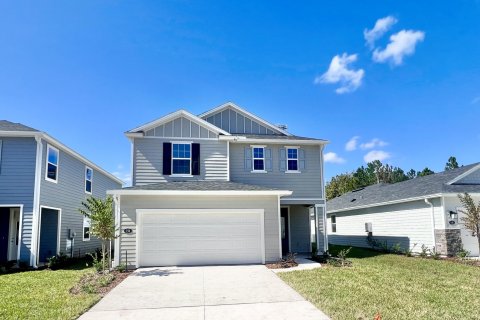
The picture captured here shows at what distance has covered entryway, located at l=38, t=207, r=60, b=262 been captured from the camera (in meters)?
15.7

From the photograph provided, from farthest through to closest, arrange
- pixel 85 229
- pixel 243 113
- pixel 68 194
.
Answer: pixel 85 229, pixel 243 113, pixel 68 194

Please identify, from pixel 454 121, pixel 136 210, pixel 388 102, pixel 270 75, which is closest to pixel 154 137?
pixel 136 210

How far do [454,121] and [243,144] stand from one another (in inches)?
660

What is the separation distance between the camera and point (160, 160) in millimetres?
15383

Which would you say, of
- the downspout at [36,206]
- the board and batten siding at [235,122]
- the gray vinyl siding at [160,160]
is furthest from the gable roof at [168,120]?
the downspout at [36,206]

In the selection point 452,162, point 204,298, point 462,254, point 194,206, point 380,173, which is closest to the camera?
point 204,298

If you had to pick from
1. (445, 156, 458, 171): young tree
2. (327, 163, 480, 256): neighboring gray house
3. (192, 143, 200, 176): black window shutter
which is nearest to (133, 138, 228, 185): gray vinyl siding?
(192, 143, 200, 176): black window shutter

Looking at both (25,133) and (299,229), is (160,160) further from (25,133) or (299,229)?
(299,229)

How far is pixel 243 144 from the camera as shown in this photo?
16641 mm

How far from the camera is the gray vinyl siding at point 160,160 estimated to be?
15.2 m

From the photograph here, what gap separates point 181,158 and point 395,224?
41.5ft

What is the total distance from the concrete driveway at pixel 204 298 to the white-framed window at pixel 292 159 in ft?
22.1

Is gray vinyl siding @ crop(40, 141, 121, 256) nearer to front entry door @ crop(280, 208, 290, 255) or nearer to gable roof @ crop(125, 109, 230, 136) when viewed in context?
gable roof @ crop(125, 109, 230, 136)

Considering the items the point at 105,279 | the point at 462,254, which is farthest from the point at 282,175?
the point at 105,279
